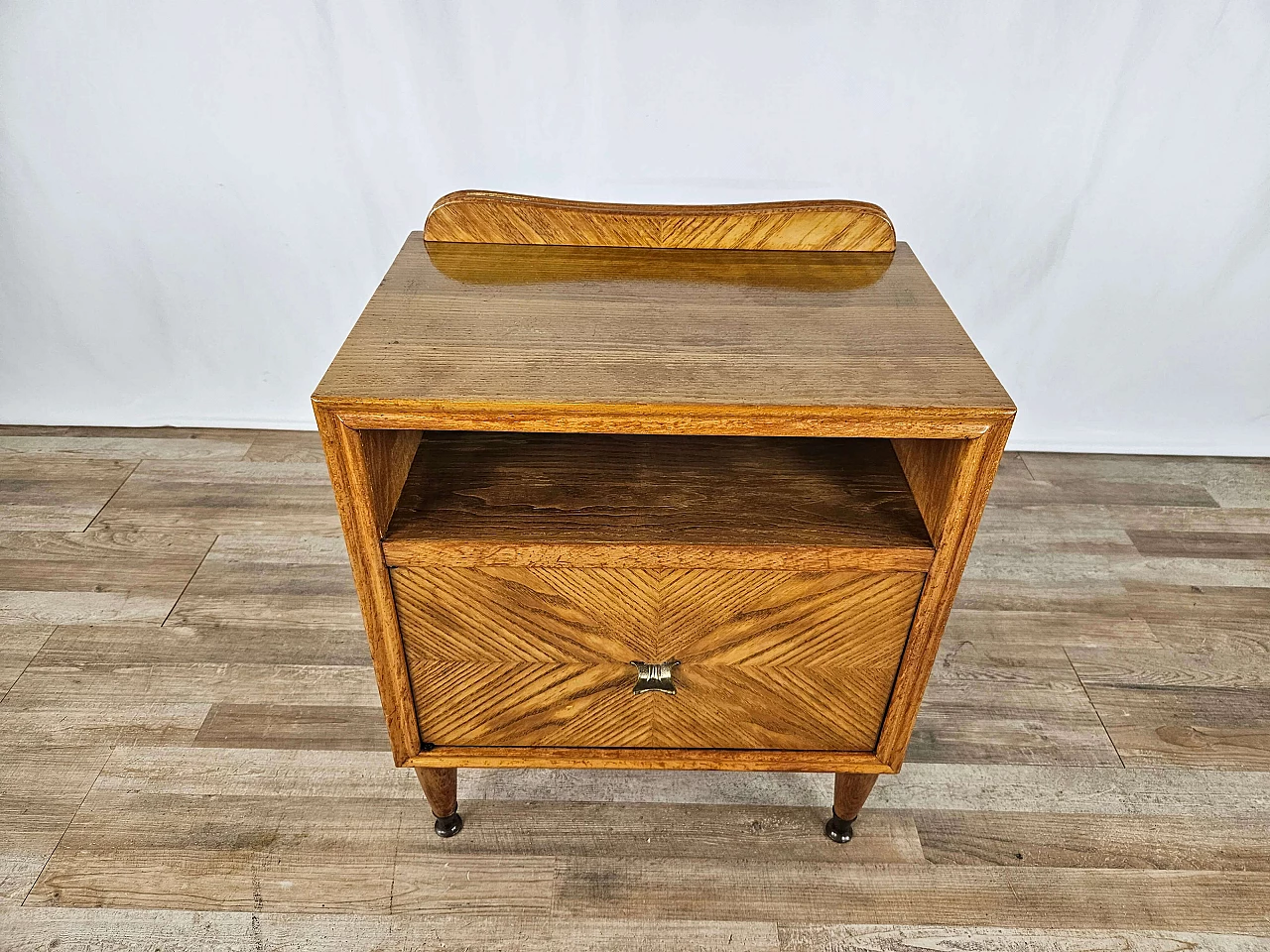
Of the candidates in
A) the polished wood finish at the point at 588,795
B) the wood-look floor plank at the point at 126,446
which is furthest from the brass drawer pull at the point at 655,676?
the wood-look floor plank at the point at 126,446

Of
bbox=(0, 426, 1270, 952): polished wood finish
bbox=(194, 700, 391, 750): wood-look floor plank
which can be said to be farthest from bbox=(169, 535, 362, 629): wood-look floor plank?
bbox=(194, 700, 391, 750): wood-look floor plank

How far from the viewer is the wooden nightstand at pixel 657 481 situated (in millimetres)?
699

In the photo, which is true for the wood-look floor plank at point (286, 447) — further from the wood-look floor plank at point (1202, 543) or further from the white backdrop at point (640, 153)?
the wood-look floor plank at point (1202, 543)

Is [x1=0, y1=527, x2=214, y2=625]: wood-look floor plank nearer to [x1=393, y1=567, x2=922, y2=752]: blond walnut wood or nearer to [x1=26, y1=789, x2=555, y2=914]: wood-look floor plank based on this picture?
[x1=26, y1=789, x2=555, y2=914]: wood-look floor plank

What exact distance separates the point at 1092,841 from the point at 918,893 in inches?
9.9

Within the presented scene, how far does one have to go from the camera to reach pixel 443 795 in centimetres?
101

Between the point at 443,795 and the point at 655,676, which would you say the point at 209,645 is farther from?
the point at 655,676

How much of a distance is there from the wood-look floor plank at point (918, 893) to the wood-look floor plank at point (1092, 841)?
14 millimetres

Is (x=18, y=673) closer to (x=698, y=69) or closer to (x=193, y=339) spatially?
(x=193, y=339)

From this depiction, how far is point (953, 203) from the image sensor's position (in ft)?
4.91

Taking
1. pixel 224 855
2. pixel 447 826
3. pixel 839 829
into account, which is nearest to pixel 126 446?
pixel 224 855

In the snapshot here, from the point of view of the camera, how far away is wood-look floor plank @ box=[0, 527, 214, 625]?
1355mm

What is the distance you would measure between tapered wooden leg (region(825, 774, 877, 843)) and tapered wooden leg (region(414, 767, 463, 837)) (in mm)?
469

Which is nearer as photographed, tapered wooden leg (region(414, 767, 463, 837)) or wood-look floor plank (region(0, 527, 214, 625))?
tapered wooden leg (region(414, 767, 463, 837))
